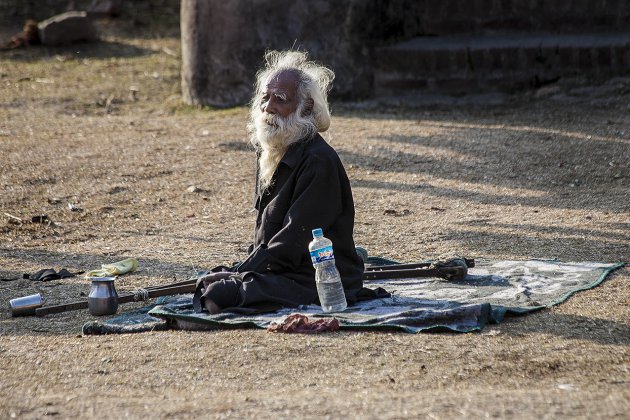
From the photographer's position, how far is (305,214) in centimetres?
559

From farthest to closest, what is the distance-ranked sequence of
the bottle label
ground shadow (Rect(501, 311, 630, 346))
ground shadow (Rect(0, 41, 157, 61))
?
ground shadow (Rect(0, 41, 157, 61)) → the bottle label → ground shadow (Rect(501, 311, 630, 346))

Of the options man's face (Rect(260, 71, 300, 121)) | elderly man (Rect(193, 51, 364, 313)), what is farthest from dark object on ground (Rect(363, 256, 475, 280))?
man's face (Rect(260, 71, 300, 121))

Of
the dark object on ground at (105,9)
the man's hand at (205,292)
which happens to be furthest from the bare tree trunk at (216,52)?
the man's hand at (205,292)

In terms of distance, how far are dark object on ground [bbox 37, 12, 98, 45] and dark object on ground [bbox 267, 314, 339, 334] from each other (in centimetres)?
1241

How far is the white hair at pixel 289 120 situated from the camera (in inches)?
225

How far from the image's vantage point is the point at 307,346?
5016 millimetres

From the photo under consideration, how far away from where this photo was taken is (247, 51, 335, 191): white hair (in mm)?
5727

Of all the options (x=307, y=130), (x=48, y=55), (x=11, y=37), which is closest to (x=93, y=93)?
(x=48, y=55)

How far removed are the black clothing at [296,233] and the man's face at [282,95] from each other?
0.61 ft

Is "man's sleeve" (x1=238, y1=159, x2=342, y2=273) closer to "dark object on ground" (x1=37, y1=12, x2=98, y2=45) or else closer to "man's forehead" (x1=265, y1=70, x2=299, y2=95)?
"man's forehead" (x1=265, y1=70, x2=299, y2=95)

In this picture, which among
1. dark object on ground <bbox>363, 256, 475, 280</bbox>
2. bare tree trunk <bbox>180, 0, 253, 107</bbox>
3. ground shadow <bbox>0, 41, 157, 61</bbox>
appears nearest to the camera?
dark object on ground <bbox>363, 256, 475, 280</bbox>

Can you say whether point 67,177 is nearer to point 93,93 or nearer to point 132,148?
point 132,148

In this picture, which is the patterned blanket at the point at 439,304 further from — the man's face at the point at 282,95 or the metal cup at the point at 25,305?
the man's face at the point at 282,95

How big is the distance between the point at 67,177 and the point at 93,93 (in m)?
4.51
